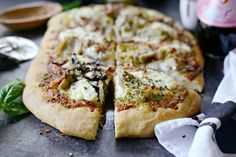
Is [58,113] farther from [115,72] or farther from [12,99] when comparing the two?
[115,72]

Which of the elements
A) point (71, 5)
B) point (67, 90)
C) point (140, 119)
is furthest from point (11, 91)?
point (71, 5)

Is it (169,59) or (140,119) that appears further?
(169,59)

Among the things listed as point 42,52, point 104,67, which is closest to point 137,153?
point 104,67

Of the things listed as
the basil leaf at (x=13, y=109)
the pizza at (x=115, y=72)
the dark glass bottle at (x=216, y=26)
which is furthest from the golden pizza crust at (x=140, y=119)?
the dark glass bottle at (x=216, y=26)

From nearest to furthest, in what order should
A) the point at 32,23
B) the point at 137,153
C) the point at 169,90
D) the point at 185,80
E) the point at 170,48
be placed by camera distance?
the point at 137,153 → the point at 169,90 → the point at 185,80 → the point at 170,48 → the point at 32,23

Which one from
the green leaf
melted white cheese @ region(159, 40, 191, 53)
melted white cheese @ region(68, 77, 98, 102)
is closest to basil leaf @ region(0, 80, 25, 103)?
melted white cheese @ region(68, 77, 98, 102)

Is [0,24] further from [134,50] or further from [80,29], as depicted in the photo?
[134,50]

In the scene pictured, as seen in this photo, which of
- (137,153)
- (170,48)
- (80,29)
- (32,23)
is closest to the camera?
(137,153)

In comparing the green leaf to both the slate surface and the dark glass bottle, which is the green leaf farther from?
the slate surface
